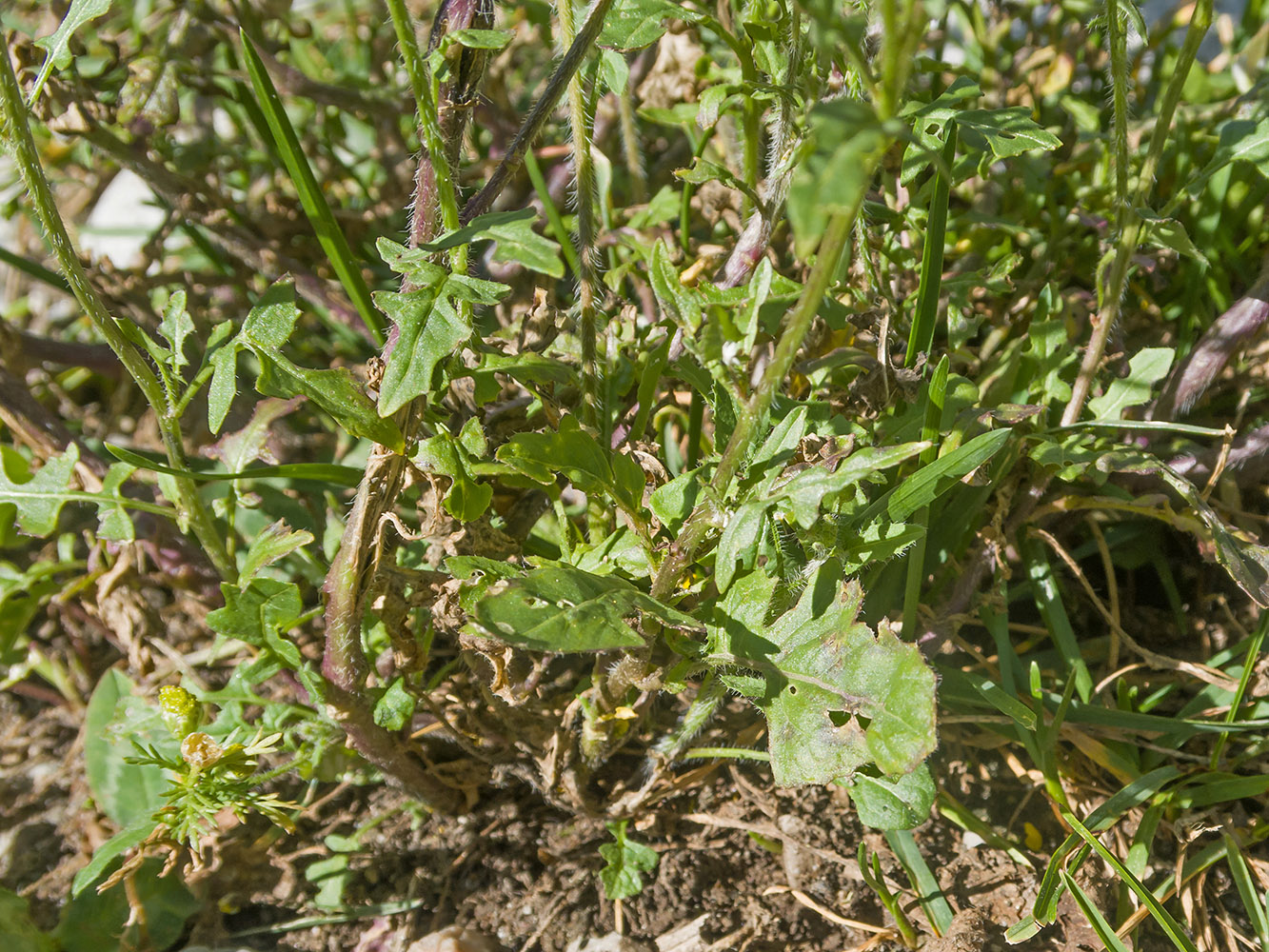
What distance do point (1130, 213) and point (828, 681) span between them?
2.69 ft

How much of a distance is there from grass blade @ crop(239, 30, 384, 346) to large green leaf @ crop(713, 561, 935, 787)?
77cm

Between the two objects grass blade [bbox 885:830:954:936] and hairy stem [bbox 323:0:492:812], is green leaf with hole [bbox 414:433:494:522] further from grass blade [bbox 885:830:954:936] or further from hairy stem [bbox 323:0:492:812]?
grass blade [bbox 885:830:954:936]

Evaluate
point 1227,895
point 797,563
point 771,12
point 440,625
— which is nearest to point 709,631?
point 797,563

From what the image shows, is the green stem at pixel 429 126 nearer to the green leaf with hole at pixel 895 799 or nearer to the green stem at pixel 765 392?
the green stem at pixel 765 392

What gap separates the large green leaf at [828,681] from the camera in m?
1.00

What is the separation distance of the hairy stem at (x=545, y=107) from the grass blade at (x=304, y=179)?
1.24 feet

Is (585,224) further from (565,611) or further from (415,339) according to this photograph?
(565,611)

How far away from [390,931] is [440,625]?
768 mm

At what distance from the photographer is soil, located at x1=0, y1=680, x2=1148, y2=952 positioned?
151cm

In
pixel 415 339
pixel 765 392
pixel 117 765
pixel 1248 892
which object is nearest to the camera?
pixel 765 392

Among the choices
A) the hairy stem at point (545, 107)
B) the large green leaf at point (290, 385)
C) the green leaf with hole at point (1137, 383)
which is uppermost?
the hairy stem at point (545, 107)

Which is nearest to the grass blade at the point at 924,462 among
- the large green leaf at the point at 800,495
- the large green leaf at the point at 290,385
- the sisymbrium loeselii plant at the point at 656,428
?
the sisymbrium loeselii plant at the point at 656,428

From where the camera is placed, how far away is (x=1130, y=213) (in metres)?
1.34

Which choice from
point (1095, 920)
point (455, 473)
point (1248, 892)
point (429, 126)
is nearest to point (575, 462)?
point (455, 473)
